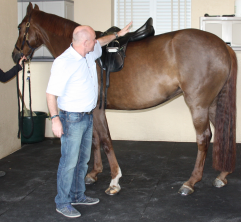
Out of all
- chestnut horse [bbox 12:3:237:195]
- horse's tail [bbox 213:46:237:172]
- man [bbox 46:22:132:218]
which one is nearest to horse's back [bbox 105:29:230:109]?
chestnut horse [bbox 12:3:237:195]

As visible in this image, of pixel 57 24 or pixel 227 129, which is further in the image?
pixel 57 24

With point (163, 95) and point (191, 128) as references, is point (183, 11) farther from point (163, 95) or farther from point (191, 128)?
point (163, 95)

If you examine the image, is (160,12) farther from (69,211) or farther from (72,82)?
(69,211)

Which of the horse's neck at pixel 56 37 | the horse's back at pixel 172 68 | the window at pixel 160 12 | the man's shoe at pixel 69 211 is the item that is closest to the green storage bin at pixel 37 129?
the horse's neck at pixel 56 37

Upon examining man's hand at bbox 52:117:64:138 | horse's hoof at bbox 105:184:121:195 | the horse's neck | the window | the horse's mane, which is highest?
the window

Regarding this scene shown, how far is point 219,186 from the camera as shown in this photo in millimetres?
3037

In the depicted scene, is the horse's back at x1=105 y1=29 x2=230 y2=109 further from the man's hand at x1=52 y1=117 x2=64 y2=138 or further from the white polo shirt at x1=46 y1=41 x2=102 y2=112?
the man's hand at x1=52 y1=117 x2=64 y2=138

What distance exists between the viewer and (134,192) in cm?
295

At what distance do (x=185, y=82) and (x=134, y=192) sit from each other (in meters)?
1.16

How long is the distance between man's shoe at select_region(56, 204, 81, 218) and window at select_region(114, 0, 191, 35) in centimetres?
337

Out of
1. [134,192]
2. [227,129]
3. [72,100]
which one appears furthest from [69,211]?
[227,129]

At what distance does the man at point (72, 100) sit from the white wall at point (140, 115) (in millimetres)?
2534

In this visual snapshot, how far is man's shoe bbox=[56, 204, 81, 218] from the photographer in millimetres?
2428

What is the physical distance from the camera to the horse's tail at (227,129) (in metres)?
2.95
